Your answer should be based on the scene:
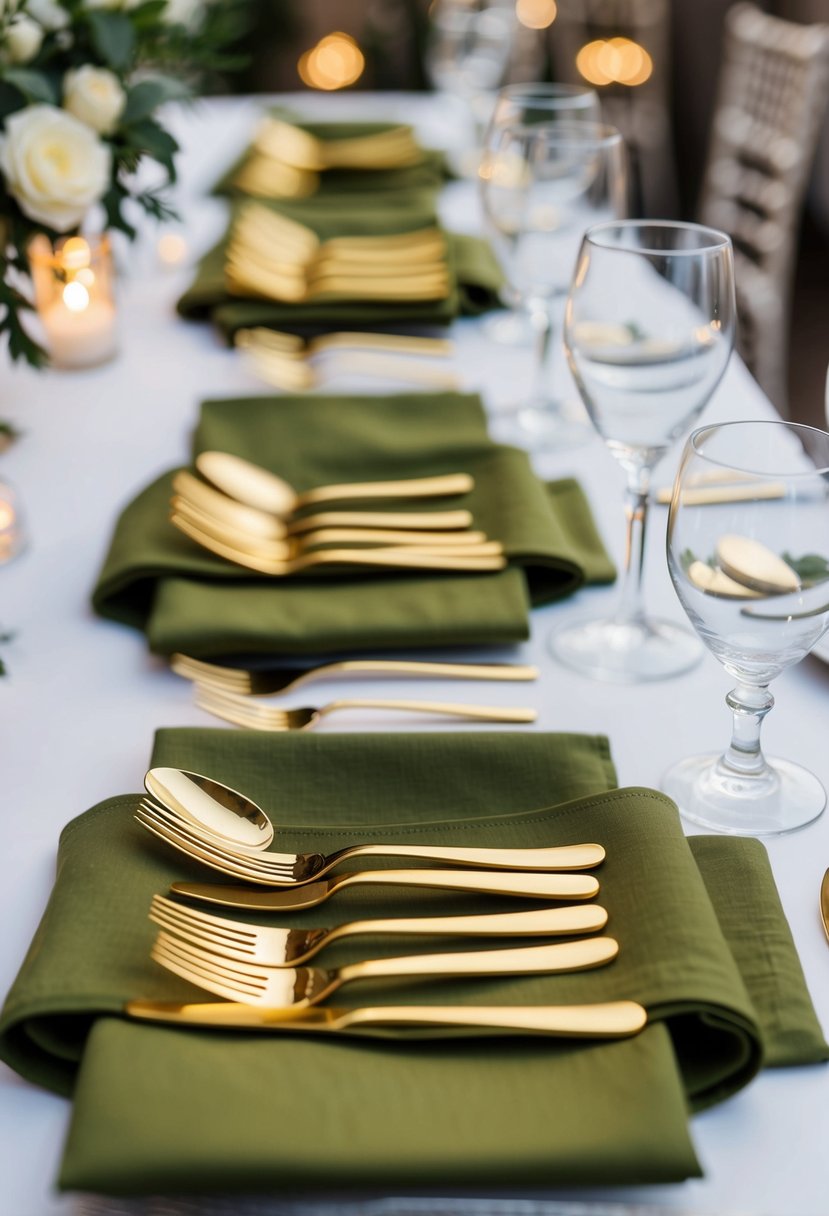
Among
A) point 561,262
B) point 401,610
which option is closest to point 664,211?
point 561,262

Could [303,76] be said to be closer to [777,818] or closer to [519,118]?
[519,118]

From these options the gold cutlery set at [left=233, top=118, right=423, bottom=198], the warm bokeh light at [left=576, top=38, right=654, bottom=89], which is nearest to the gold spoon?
the gold cutlery set at [left=233, top=118, right=423, bottom=198]

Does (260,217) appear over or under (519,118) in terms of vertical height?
under

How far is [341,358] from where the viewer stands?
1.22m

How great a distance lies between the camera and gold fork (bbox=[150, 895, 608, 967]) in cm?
48

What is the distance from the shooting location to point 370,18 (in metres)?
4.87

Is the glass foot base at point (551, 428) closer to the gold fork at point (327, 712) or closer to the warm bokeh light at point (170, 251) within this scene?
the gold fork at point (327, 712)

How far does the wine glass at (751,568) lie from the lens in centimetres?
53

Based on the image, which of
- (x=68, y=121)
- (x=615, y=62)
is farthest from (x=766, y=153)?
(x=615, y=62)

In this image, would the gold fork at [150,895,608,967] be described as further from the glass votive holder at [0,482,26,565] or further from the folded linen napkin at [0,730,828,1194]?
the glass votive holder at [0,482,26,565]

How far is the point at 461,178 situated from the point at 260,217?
0.51m

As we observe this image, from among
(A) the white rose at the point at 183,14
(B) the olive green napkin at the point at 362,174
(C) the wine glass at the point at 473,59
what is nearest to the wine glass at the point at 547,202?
(A) the white rose at the point at 183,14

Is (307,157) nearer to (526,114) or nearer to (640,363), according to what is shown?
(526,114)

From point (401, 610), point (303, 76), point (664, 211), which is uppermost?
point (401, 610)
